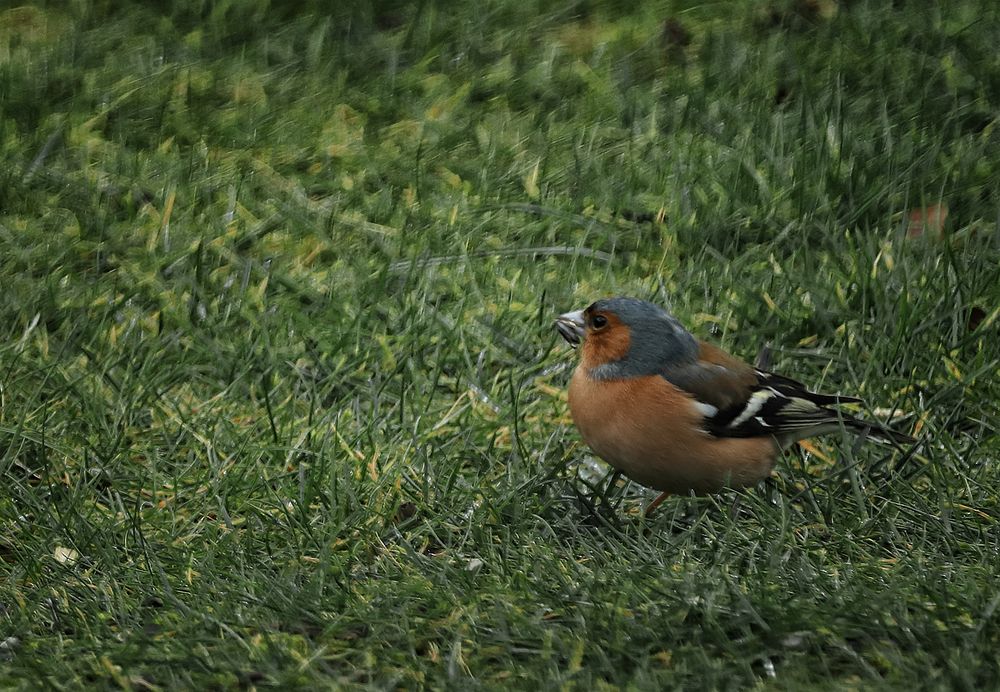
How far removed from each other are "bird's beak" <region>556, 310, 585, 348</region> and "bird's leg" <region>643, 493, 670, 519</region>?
0.57 m

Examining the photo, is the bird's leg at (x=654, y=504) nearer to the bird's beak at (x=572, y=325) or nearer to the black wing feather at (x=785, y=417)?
the black wing feather at (x=785, y=417)

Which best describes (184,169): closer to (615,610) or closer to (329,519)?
(329,519)

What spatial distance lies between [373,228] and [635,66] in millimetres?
1699

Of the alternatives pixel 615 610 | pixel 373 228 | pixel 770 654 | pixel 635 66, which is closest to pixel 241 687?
pixel 615 610

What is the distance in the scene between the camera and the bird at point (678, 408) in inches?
161

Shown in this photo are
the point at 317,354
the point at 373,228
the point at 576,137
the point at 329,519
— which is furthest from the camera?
the point at 576,137

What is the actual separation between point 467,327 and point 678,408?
1233 mm

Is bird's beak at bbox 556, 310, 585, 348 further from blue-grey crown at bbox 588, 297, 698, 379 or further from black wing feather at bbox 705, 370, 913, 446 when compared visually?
black wing feather at bbox 705, 370, 913, 446

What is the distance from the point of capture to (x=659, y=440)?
160 inches

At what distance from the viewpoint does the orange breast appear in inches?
161

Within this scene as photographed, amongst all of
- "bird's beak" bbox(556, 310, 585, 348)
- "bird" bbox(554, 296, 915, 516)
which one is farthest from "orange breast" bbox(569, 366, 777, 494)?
"bird's beak" bbox(556, 310, 585, 348)

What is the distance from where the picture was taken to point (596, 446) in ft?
13.6

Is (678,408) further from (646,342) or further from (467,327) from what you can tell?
(467,327)

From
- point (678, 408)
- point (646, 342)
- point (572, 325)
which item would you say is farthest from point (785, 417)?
point (572, 325)
